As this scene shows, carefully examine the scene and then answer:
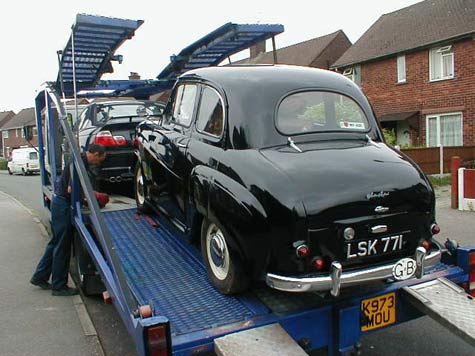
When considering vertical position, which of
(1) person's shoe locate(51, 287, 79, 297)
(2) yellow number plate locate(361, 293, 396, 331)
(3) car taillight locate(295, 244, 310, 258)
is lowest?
(1) person's shoe locate(51, 287, 79, 297)

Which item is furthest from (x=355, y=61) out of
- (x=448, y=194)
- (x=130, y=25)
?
(x=130, y=25)

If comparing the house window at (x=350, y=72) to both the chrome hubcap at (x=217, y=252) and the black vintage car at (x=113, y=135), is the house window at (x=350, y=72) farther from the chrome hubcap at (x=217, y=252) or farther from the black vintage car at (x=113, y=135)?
the chrome hubcap at (x=217, y=252)

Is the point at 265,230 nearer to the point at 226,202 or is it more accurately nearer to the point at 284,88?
the point at 226,202

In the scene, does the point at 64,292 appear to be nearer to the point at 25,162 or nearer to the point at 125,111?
the point at 125,111

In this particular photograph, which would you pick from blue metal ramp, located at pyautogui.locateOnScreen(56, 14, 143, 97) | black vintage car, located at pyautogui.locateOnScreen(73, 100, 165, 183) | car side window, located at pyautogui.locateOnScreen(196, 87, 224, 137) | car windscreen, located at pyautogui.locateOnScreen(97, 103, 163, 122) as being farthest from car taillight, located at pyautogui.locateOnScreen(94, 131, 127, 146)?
car side window, located at pyautogui.locateOnScreen(196, 87, 224, 137)

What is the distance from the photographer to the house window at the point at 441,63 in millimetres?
19447

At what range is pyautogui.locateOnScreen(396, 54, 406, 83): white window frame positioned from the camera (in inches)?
848

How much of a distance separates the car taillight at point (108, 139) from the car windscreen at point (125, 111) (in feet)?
1.40

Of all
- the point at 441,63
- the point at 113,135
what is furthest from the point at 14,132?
the point at 113,135

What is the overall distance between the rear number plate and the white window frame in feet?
65.1

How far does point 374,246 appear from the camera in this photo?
328cm

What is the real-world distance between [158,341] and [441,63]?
2016 centimetres

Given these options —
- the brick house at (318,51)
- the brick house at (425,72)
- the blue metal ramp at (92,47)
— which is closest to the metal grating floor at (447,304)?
the blue metal ramp at (92,47)

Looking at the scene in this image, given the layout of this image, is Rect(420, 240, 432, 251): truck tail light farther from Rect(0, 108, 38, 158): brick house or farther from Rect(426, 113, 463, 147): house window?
Rect(0, 108, 38, 158): brick house
